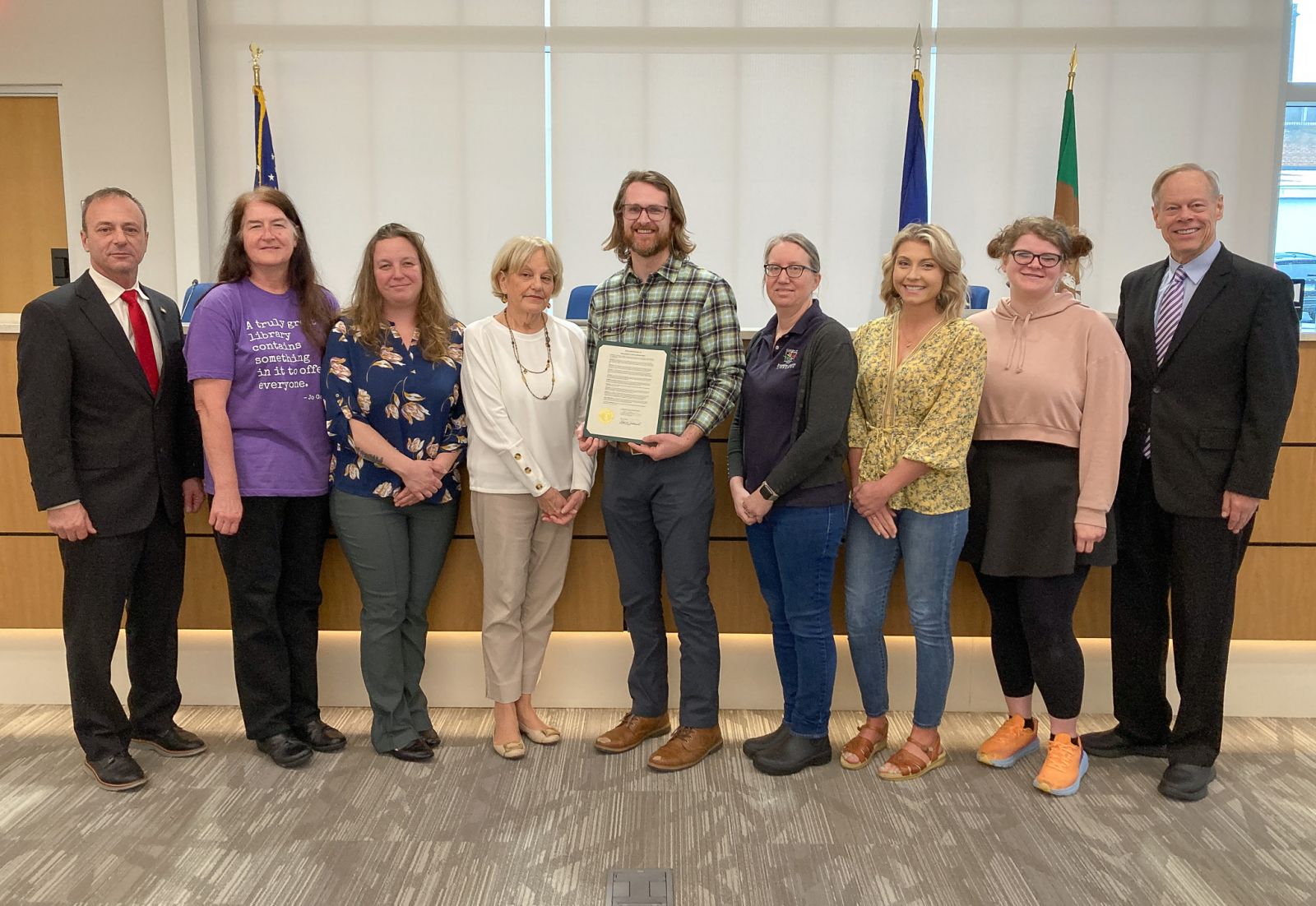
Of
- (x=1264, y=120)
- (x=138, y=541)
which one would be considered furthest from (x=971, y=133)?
(x=138, y=541)

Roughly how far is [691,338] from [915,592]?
0.99m

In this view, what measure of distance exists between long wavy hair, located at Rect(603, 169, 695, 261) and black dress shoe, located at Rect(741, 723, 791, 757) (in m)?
1.50

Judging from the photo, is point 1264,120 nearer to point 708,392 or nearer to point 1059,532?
point 1059,532

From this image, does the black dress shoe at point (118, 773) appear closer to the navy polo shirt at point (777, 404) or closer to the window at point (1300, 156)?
the navy polo shirt at point (777, 404)

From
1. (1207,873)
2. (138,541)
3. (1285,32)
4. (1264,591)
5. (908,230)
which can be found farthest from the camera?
(1285,32)

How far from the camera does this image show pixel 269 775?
2650 mm

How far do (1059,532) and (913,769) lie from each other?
826mm

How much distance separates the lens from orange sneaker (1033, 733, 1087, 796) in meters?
2.54

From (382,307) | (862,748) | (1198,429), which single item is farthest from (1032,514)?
(382,307)

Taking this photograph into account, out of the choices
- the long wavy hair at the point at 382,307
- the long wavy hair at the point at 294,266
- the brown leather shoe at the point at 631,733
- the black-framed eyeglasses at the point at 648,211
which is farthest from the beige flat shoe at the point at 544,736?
the black-framed eyeglasses at the point at 648,211

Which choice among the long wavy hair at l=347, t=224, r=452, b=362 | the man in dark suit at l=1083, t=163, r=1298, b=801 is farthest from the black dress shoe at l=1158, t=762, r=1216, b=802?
the long wavy hair at l=347, t=224, r=452, b=362

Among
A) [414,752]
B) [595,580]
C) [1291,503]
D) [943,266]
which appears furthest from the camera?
[595,580]

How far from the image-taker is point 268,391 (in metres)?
2.57

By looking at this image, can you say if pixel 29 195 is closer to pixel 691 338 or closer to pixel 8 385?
pixel 8 385
